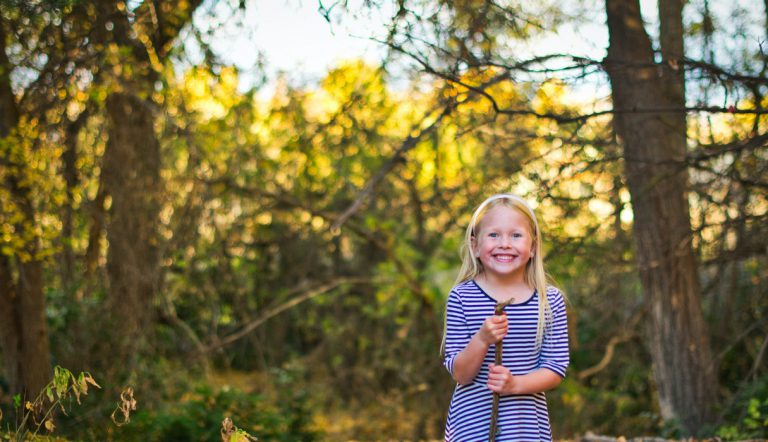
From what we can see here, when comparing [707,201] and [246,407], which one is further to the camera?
[246,407]

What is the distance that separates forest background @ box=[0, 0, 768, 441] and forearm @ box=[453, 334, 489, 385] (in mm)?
1398

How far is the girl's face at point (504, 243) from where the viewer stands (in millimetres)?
3201

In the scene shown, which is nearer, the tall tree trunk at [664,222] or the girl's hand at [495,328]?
the girl's hand at [495,328]

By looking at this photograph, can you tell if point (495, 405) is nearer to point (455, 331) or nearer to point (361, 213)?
point (455, 331)

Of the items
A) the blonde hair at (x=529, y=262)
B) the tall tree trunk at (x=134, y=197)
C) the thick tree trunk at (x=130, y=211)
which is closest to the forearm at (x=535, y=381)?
the blonde hair at (x=529, y=262)

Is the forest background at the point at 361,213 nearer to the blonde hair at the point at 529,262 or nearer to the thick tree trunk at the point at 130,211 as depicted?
the thick tree trunk at the point at 130,211

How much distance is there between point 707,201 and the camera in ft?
22.6

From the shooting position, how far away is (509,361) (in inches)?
123

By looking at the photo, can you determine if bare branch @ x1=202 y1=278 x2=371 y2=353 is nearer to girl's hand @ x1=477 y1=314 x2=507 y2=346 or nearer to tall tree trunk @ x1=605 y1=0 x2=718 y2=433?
tall tree trunk @ x1=605 y1=0 x2=718 y2=433

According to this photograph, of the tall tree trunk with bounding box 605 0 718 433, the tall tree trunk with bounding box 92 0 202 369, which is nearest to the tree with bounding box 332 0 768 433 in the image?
the tall tree trunk with bounding box 605 0 718 433

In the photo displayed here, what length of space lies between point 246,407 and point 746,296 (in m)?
5.22

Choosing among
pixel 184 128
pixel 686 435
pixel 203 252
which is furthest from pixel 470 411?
pixel 203 252

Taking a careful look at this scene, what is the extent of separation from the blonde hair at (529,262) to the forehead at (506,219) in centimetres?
1

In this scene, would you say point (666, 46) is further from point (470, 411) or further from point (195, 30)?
point (470, 411)
